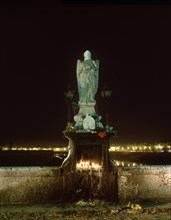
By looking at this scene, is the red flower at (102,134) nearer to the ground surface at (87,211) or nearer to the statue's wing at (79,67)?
the ground surface at (87,211)

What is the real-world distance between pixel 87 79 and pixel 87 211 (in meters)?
4.53

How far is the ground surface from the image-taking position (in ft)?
31.9

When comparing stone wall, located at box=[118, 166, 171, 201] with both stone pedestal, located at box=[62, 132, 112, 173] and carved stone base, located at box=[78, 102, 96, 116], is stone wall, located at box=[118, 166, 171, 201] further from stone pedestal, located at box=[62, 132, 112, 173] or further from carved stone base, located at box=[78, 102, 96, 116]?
carved stone base, located at box=[78, 102, 96, 116]

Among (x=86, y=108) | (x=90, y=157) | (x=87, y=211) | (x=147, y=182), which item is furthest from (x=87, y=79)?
(x=87, y=211)

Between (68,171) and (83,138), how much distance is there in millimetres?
1144

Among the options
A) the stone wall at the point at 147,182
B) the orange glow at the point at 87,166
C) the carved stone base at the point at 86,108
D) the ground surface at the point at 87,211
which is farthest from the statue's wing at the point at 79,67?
the ground surface at the point at 87,211

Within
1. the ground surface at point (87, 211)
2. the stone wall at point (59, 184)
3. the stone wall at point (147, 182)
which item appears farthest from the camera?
the stone wall at point (147, 182)

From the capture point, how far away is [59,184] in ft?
37.4

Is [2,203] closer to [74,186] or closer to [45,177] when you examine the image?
[45,177]

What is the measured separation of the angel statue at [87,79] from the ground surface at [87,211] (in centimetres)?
359

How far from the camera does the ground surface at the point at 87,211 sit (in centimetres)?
973

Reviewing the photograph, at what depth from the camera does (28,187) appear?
1130cm

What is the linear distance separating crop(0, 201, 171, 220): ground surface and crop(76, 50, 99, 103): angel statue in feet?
11.8

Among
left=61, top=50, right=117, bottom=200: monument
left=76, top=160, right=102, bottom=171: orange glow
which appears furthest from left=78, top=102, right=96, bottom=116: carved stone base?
left=76, top=160, right=102, bottom=171: orange glow
